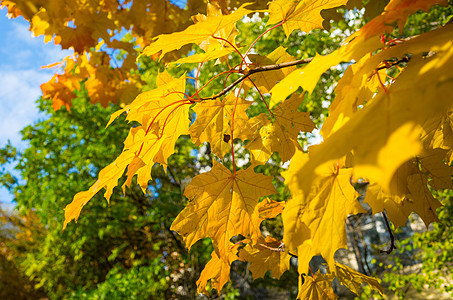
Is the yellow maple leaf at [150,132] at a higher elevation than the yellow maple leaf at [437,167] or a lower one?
higher

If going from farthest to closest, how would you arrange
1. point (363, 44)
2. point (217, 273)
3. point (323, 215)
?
point (217, 273) < point (323, 215) < point (363, 44)

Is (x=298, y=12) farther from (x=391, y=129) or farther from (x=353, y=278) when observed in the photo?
(x=353, y=278)

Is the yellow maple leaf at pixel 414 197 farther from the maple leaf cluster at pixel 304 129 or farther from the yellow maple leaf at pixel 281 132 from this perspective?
the yellow maple leaf at pixel 281 132

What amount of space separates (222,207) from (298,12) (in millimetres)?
532

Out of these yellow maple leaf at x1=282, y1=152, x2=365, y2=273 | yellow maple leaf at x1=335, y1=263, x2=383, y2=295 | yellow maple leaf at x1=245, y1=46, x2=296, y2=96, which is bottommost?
yellow maple leaf at x1=335, y1=263, x2=383, y2=295

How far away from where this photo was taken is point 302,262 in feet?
2.00

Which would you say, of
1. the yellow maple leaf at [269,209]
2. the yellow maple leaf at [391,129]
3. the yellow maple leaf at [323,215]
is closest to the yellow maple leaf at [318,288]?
the yellow maple leaf at [269,209]

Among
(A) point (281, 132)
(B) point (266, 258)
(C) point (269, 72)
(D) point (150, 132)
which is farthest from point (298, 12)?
(B) point (266, 258)

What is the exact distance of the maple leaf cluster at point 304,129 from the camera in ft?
1.18

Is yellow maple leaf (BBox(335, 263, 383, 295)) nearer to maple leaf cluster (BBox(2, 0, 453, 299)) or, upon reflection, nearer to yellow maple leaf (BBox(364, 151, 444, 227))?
maple leaf cluster (BBox(2, 0, 453, 299))

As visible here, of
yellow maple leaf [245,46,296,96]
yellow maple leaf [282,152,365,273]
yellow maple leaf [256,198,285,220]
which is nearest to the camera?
yellow maple leaf [282,152,365,273]

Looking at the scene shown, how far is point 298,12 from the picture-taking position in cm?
81

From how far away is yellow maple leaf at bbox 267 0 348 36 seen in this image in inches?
30.6

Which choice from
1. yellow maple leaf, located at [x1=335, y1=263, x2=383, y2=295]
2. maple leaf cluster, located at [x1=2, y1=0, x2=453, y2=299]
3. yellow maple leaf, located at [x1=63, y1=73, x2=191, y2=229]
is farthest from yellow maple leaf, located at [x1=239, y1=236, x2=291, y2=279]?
yellow maple leaf, located at [x1=63, y1=73, x2=191, y2=229]
